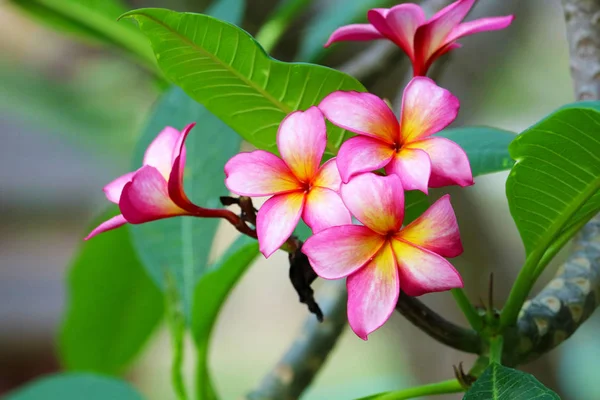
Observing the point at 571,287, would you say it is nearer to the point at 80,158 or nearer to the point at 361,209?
the point at 361,209

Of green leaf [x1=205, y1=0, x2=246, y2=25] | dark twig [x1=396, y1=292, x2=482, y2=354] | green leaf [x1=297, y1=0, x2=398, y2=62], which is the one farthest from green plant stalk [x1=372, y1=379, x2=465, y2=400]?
green leaf [x1=297, y1=0, x2=398, y2=62]

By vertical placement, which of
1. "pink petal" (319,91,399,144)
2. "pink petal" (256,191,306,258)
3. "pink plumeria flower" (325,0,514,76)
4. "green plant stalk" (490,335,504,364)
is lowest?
"green plant stalk" (490,335,504,364)

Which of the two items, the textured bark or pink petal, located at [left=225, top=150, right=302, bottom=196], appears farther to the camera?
the textured bark

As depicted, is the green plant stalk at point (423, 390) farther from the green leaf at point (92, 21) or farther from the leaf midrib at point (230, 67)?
the green leaf at point (92, 21)

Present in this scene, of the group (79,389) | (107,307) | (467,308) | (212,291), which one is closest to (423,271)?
(467,308)

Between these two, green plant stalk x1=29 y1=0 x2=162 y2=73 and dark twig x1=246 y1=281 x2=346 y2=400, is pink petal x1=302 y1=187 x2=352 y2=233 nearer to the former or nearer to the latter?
dark twig x1=246 y1=281 x2=346 y2=400

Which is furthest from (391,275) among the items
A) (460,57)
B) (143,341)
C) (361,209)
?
(460,57)

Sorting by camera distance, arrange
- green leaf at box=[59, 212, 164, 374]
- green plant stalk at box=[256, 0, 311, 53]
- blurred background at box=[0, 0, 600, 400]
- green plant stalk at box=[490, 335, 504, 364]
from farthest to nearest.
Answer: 1. blurred background at box=[0, 0, 600, 400]
2. green plant stalk at box=[256, 0, 311, 53]
3. green leaf at box=[59, 212, 164, 374]
4. green plant stalk at box=[490, 335, 504, 364]

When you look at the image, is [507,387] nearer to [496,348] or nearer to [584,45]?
[496,348]
